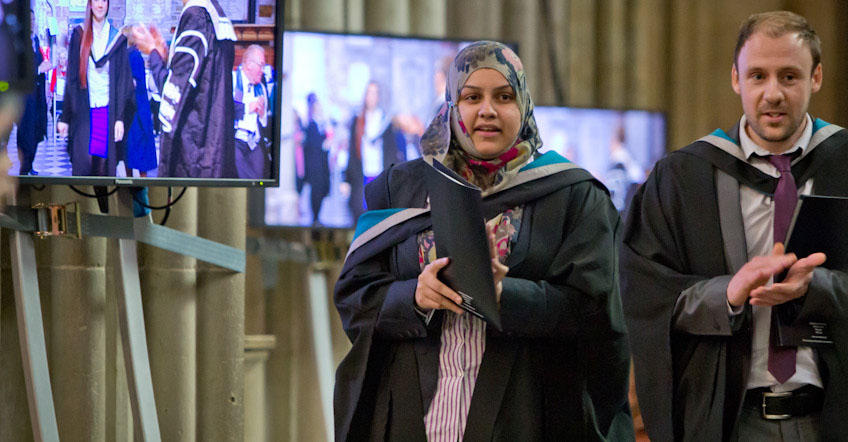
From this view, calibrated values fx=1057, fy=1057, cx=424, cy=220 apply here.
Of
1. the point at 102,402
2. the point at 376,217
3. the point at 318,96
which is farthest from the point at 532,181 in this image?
the point at 318,96

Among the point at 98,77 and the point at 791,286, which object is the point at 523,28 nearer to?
the point at 98,77

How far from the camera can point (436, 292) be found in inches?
106

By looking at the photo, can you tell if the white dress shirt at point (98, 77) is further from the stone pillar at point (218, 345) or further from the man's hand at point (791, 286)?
the man's hand at point (791, 286)

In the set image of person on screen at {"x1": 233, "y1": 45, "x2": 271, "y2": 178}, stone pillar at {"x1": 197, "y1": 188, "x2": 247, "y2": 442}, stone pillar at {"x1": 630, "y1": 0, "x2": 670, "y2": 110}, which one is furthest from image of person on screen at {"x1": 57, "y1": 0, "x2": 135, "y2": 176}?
stone pillar at {"x1": 630, "y1": 0, "x2": 670, "y2": 110}

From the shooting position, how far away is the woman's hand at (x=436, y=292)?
105 inches

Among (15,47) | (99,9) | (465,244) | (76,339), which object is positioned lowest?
(76,339)

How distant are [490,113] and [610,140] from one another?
12.0ft

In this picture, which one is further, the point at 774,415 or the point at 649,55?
the point at 649,55

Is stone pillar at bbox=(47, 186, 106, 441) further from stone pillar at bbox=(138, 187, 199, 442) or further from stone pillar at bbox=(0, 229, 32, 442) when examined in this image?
stone pillar at bbox=(138, 187, 199, 442)

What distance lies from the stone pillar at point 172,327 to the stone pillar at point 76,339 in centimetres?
24

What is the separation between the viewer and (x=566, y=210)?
293 centimetres

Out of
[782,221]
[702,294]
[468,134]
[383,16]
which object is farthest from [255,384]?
[782,221]

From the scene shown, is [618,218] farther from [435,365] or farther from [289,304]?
[289,304]

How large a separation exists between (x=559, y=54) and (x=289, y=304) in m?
2.47
